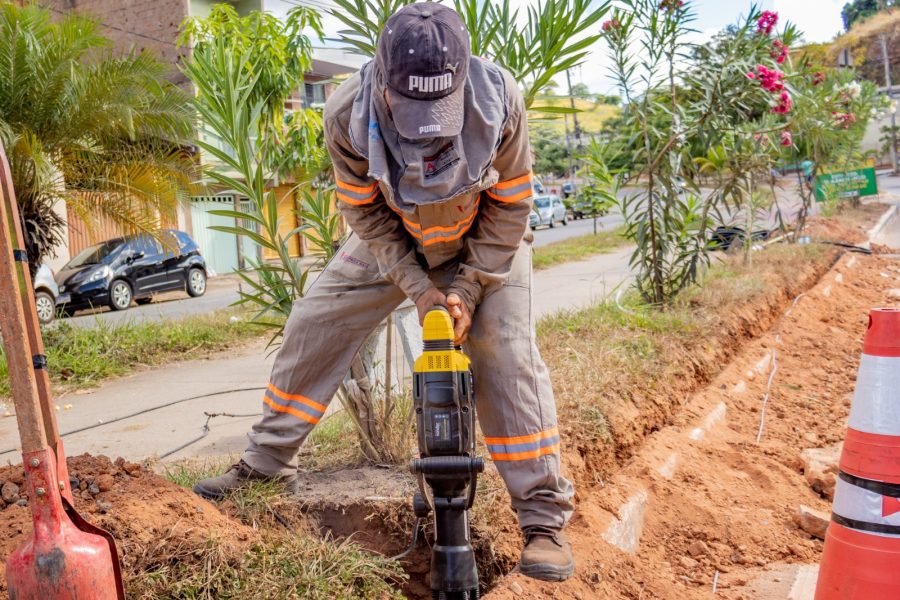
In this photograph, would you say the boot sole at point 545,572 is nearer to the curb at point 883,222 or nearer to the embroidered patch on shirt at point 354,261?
the embroidered patch on shirt at point 354,261

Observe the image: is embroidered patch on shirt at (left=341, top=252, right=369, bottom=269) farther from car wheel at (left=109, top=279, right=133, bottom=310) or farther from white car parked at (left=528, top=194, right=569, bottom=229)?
white car parked at (left=528, top=194, right=569, bottom=229)

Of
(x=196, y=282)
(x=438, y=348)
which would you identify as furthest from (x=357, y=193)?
(x=196, y=282)

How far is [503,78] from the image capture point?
295 cm

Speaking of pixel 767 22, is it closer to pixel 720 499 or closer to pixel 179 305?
pixel 720 499

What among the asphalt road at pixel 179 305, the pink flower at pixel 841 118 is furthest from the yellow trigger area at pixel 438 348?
the pink flower at pixel 841 118

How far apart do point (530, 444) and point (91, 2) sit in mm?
29643

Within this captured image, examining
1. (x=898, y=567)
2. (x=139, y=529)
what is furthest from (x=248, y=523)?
(x=898, y=567)

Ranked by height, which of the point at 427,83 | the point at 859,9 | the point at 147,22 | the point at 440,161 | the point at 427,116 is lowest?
the point at 440,161

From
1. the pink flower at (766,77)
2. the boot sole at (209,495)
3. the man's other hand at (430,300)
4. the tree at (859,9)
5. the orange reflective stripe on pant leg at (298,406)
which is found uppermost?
the tree at (859,9)

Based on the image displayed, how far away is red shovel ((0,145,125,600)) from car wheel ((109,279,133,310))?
596 inches

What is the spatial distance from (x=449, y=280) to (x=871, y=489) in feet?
5.49

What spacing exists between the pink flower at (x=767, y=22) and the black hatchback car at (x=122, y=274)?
10.8 m

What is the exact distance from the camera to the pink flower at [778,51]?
7695 mm

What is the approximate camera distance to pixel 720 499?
13.3 feet
